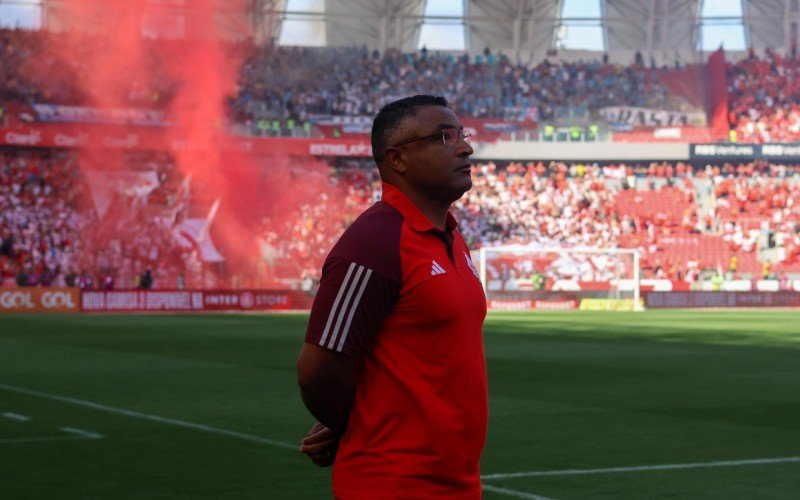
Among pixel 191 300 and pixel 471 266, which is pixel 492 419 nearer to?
pixel 471 266

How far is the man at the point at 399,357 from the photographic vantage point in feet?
13.6

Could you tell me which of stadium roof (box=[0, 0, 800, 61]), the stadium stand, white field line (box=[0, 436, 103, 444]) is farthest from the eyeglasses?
stadium roof (box=[0, 0, 800, 61])

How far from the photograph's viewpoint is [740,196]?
207 feet

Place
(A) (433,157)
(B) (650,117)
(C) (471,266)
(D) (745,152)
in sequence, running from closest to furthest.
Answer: (A) (433,157) < (C) (471,266) < (D) (745,152) < (B) (650,117)

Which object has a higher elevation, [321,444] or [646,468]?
[321,444]

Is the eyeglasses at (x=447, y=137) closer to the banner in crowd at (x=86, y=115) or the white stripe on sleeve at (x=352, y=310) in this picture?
the white stripe on sleeve at (x=352, y=310)

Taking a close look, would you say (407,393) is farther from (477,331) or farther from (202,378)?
(202,378)

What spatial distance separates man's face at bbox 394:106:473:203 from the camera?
4.37 metres

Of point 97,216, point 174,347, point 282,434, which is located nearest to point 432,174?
point 282,434

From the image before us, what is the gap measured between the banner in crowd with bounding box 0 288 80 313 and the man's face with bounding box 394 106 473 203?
142 ft

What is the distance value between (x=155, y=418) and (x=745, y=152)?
5260 cm

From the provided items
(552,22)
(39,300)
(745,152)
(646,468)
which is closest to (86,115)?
(39,300)

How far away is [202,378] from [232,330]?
14.5m

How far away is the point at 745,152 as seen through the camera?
209 ft
